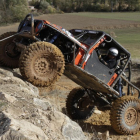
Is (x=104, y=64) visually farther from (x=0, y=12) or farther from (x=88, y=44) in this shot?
(x=0, y=12)

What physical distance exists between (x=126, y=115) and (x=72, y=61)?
7.88 ft

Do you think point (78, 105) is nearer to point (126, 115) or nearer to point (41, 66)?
point (126, 115)

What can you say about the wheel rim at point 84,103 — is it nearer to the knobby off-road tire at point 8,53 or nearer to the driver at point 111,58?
the driver at point 111,58

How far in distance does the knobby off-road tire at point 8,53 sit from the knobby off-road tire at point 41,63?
3.94 feet

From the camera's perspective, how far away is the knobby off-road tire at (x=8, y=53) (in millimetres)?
7230

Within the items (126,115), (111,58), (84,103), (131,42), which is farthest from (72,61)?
(131,42)

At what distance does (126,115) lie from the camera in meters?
7.80

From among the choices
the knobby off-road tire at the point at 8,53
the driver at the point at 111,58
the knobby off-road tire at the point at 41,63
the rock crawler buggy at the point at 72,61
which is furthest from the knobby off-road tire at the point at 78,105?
the knobby off-road tire at the point at 41,63

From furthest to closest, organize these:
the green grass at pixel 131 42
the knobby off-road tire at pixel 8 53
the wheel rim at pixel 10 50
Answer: the green grass at pixel 131 42, the wheel rim at pixel 10 50, the knobby off-road tire at pixel 8 53

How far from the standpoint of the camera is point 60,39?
7.20 m

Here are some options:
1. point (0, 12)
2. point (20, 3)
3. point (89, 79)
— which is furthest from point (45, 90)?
point (20, 3)

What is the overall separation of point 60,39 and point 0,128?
14.1 ft

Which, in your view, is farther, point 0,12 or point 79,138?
point 0,12

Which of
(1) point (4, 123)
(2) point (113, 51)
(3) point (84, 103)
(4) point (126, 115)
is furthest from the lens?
(3) point (84, 103)
